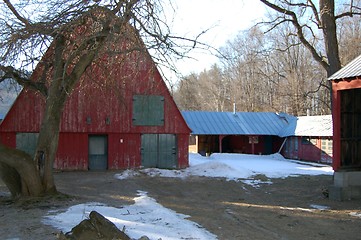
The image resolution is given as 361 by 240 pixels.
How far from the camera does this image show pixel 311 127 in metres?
31.6

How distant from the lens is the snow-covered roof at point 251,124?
107ft

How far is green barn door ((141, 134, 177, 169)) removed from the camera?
24.2 metres

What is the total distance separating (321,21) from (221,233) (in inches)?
499

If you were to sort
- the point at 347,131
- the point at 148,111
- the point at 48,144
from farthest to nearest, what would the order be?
the point at 148,111 < the point at 347,131 < the point at 48,144

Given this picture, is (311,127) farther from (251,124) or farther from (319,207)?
(319,207)

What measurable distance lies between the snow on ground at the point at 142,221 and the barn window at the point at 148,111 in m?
13.2

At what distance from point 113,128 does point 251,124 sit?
15024 millimetres

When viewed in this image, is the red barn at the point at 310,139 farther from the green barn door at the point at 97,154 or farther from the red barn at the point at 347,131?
the green barn door at the point at 97,154

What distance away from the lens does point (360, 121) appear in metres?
14.4

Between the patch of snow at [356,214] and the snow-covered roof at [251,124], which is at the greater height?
the snow-covered roof at [251,124]

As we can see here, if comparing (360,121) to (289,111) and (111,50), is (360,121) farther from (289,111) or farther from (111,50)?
(289,111)

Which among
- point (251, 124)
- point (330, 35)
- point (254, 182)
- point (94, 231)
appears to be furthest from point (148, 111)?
point (94, 231)

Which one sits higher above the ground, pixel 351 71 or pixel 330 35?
pixel 330 35

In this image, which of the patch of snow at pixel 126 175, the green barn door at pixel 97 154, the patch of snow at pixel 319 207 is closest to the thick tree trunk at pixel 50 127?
the patch of snow at pixel 319 207
